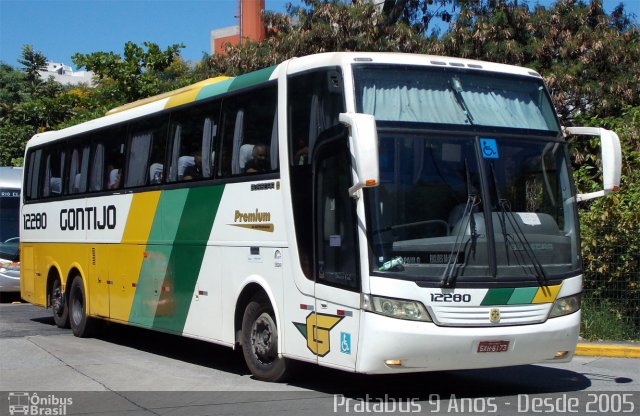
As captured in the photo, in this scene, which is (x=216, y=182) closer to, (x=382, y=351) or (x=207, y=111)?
(x=207, y=111)

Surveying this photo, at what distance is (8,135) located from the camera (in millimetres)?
39125

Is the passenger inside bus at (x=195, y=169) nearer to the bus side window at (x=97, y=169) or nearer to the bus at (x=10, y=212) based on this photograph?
the bus side window at (x=97, y=169)

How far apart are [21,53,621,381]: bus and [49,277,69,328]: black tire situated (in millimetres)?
5365

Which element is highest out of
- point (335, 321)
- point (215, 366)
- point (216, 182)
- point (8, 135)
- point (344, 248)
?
point (8, 135)

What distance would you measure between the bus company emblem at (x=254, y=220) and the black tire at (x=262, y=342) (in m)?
0.81

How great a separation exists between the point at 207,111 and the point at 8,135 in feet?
99.2

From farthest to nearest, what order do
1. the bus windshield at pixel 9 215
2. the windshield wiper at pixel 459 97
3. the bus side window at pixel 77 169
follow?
the bus windshield at pixel 9 215 → the bus side window at pixel 77 169 → the windshield wiper at pixel 459 97

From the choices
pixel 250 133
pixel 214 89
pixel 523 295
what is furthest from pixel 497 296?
pixel 214 89

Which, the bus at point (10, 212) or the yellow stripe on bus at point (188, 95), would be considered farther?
the bus at point (10, 212)

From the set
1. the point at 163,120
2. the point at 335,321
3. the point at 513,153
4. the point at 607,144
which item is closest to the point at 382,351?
the point at 335,321

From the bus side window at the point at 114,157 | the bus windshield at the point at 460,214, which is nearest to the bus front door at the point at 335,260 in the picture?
the bus windshield at the point at 460,214

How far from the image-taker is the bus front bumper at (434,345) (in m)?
8.30

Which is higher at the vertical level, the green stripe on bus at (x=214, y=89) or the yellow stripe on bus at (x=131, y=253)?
the green stripe on bus at (x=214, y=89)

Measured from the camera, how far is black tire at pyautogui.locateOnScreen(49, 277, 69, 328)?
635 inches
